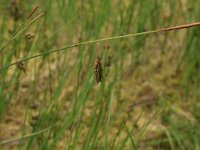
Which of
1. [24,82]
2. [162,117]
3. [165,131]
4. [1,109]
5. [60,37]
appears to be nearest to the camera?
[1,109]

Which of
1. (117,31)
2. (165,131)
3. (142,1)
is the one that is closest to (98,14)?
(117,31)

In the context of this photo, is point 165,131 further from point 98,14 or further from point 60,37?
point 60,37

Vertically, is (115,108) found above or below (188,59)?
below

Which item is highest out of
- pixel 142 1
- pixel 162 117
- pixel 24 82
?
pixel 142 1

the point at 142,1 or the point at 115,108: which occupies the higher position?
the point at 142,1

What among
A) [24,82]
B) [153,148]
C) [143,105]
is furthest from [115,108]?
[24,82]

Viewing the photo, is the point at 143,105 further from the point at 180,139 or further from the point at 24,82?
the point at 24,82

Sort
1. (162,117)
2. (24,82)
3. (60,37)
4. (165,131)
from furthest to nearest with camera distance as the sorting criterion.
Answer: (60,37)
(24,82)
(162,117)
(165,131)

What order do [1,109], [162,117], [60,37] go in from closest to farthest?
[1,109]
[162,117]
[60,37]

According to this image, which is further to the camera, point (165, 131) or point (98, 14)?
point (98, 14)
